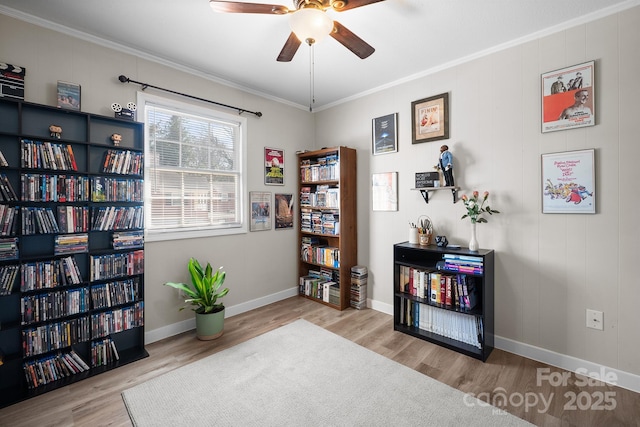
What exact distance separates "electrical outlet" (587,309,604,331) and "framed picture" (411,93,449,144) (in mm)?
1864

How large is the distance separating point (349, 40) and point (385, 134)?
1540mm

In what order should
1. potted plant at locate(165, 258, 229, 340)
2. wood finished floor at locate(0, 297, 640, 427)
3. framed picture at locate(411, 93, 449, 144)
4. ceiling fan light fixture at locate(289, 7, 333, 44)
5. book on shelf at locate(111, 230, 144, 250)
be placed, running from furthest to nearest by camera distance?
framed picture at locate(411, 93, 449, 144), potted plant at locate(165, 258, 229, 340), book on shelf at locate(111, 230, 144, 250), wood finished floor at locate(0, 297, 640, 427), ceiling fan light fixture at locate(289, 7, 333, 44)

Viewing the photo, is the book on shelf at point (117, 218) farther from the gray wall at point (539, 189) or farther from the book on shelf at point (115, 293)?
the gray wall at point (539, 189)

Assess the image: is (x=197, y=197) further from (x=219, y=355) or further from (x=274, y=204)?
(x=219, y=355)

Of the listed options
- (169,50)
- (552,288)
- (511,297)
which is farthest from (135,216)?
(552,288)

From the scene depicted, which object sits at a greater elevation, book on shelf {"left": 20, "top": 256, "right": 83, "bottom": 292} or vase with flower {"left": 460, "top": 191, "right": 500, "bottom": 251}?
vase with flower {"left": 460, "top": 191, "right": 500, "bottom": 251}

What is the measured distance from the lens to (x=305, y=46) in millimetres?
2543

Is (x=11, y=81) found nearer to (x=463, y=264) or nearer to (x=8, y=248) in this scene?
(x=8, y=248)

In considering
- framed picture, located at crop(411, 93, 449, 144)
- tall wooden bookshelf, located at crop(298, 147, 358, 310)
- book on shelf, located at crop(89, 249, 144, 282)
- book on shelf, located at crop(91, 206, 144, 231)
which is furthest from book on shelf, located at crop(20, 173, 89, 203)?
framed picture, located at crop(411, 93, 449, 144)

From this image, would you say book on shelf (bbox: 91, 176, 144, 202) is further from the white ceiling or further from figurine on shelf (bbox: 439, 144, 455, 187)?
figurine on shelf (bbox: 439, 144, 455, 187)

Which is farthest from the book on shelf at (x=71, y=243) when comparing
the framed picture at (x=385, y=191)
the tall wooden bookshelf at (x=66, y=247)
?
the framed picture at (x=385, y=191)

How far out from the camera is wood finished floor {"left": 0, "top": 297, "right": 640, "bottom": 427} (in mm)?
1729

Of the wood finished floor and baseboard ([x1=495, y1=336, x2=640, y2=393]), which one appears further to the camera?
baseboard ([x1=495, y1=336, x2=640, y2=393])

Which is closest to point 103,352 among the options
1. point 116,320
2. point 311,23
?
point 116,320
